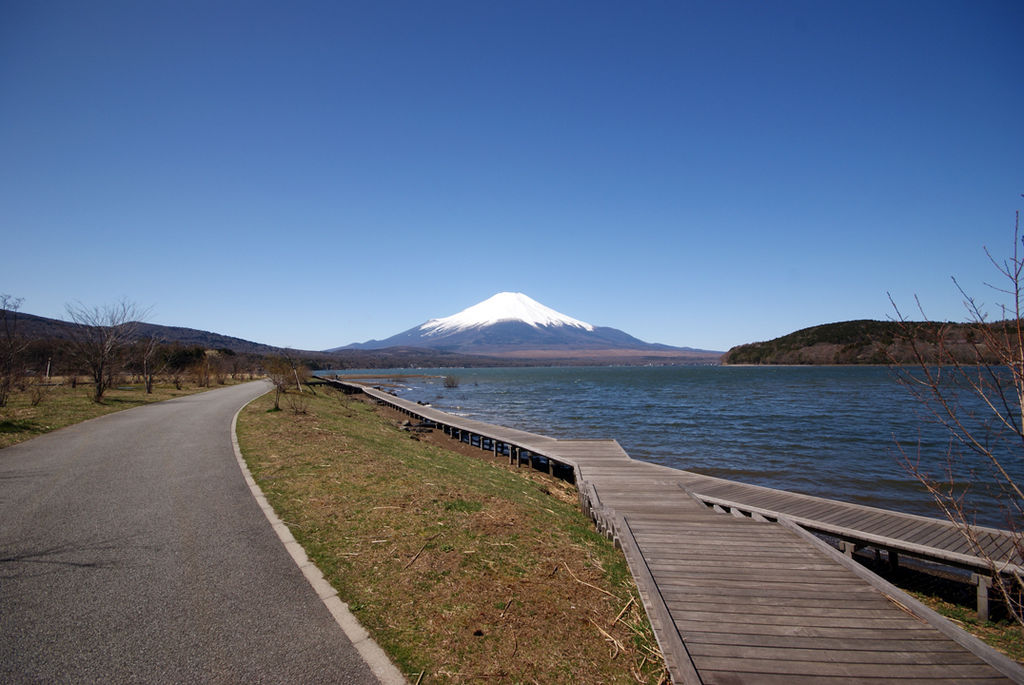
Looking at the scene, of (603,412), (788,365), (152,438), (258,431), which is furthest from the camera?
(788,365)

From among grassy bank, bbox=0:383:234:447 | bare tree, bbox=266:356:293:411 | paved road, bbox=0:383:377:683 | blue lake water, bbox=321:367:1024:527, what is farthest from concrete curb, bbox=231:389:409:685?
bare tree, bbox=266:356:293:411

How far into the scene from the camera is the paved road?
11.6ft

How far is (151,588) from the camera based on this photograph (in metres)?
4.66

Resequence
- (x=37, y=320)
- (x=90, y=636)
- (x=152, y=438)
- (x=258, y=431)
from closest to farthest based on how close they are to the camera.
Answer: (x=90, y=636)
(x=152, y=438)
(x=258, y=431)
(x=37, y=320)

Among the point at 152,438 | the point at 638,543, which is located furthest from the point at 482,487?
the point at 152,438

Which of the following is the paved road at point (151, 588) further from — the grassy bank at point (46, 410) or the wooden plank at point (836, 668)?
the grassy bank at point (46, 410)

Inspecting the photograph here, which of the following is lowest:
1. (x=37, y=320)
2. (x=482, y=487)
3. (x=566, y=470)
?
(x=566, y=470)

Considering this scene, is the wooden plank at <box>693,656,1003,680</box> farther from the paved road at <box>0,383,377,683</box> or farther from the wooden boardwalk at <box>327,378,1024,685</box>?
the paved road at <box>0,383,377,683</box>

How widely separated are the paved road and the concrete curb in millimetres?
65

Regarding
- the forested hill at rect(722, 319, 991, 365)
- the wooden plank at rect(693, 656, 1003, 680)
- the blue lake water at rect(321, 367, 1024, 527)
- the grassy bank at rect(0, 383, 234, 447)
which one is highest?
the forested hill at rect(722, 319, 991, 365)

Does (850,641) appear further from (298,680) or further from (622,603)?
(298,680)

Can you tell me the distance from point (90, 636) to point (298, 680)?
1863 mm

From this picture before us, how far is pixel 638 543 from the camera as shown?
643 centimetres

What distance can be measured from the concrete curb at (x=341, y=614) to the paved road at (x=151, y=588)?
0.07m
